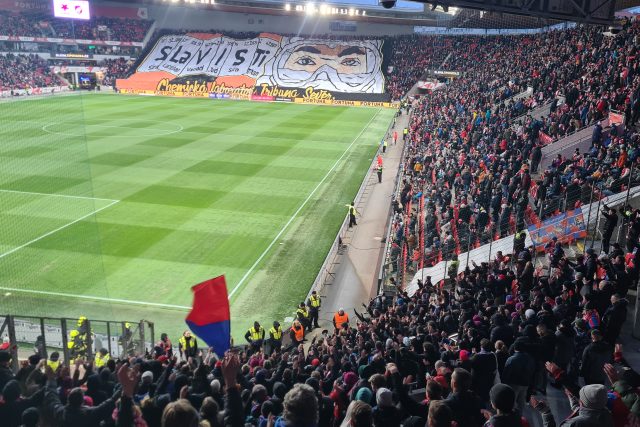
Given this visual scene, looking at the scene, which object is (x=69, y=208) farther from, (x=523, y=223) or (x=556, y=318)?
(x=556, y=318)

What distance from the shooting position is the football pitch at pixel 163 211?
1606 cm

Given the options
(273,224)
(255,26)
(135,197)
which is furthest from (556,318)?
(255,26)

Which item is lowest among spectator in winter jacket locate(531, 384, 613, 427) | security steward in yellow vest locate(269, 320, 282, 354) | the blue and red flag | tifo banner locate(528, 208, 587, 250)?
security steward in yellow vest locate(269, 320, 282, 354)

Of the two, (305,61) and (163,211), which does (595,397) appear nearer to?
(163,211)

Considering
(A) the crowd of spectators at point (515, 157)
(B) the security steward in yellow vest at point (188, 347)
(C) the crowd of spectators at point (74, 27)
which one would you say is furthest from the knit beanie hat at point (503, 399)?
(C) the crowd of spectators at point (74, 27)

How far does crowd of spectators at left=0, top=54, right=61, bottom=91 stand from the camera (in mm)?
60438

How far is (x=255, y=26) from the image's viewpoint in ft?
270

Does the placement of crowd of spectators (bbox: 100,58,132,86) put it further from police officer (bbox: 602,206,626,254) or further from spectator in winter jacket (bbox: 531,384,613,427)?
spectator in winter jacket (bbox: 531,384,613,427)

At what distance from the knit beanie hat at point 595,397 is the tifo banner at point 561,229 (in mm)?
9393

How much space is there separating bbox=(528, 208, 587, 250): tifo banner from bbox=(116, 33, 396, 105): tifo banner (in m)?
49.4

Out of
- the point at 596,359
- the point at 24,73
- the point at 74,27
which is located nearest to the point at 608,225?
the point at 596,359

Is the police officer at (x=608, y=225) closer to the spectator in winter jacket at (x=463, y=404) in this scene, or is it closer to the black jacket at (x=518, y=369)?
the black jacket at (x=518, y=369)

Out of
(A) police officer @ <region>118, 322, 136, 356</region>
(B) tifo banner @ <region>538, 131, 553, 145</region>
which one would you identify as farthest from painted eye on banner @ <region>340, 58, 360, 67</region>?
(A) police officer @ <region>118, 322, 136, 356</region>

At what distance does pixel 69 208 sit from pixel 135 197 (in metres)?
2.69
